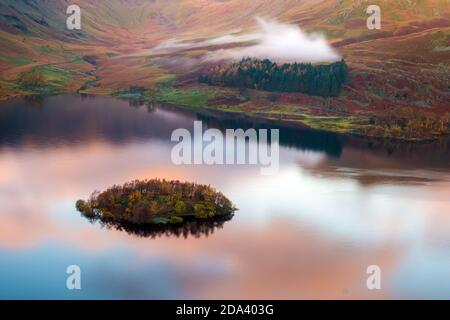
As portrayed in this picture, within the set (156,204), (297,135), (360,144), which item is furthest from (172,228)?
(297,135)

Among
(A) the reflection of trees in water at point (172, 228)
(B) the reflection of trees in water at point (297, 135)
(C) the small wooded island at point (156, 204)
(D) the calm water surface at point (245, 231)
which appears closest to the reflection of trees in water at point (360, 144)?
(B) the reflection of trees in water at point (297, 135)

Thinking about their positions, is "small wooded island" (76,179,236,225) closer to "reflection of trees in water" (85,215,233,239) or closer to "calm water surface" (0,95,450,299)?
"reflection of trees in water" (85,215,233,239)

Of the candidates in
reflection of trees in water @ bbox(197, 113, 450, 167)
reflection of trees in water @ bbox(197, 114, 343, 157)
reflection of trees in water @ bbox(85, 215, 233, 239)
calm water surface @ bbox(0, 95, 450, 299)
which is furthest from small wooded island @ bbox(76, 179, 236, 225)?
reflection of trees in water @ bbox(197, 114, 343, 157)

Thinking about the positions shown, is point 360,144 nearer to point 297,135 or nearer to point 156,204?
point 297,135
